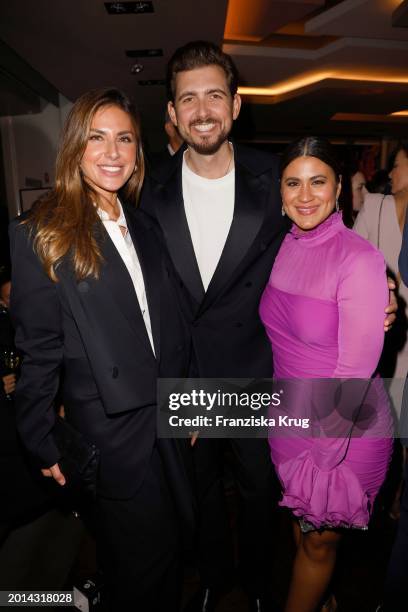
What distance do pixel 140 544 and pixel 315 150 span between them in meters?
1.53

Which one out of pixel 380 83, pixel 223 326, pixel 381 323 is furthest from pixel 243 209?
pixel 380 83

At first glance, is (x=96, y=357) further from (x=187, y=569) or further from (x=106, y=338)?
(x=187, y=569)

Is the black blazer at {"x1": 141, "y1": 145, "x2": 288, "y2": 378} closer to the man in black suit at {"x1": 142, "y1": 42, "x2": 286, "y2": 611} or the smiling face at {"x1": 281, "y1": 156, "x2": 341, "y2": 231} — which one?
the man in black suit at {"x1": 142, "y1": 42, "x2": 286, "y2": 611}

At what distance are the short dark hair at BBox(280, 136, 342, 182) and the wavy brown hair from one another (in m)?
0.60

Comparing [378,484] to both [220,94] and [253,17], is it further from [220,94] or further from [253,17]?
[253,17]

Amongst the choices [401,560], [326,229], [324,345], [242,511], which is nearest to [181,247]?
[326,229]

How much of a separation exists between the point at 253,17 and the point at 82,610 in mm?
6288

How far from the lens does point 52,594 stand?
206 centimetres

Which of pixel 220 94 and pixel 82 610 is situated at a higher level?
pixel 220 94

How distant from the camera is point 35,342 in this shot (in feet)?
4.68

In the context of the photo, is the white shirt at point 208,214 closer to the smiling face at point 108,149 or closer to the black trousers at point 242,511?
the smiling face at point 108,149

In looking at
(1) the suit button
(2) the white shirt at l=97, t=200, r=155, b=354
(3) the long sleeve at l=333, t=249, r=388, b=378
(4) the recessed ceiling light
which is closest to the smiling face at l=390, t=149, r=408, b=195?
(3) the long sleeve at l=333, t=249, r=388, b=378

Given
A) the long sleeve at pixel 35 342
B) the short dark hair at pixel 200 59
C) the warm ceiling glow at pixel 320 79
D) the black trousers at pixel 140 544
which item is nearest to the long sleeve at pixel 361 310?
the black trousers at pixel 140 544

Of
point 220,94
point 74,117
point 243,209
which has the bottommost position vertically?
point 243,209
